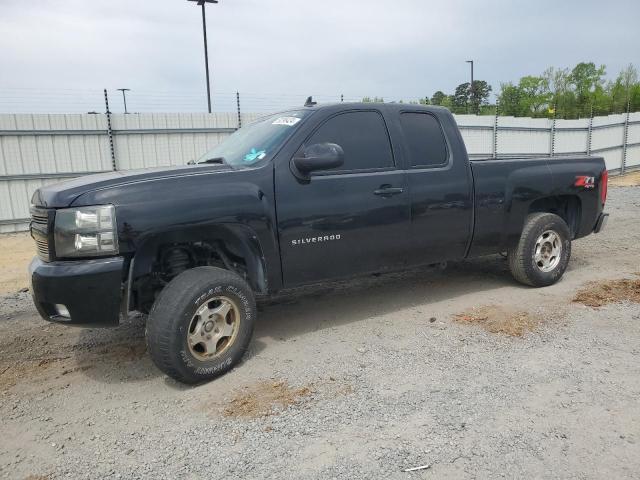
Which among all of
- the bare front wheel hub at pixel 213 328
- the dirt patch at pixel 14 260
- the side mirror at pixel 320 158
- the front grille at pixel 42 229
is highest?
the side mirror at pixel 320 158

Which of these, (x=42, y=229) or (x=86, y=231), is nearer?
(x=86, y=231)

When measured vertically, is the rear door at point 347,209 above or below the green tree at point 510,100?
below

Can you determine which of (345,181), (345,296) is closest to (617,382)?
(345,181)

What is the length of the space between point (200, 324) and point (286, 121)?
1.85m

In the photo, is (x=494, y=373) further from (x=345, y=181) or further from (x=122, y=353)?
(x=122, y=353)

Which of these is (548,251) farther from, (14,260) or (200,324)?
(14,260)

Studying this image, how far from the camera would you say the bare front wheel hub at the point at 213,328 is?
3.41 meters

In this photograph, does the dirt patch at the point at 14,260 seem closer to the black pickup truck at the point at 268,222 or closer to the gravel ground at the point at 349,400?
the gravel ground at the point at 349,400

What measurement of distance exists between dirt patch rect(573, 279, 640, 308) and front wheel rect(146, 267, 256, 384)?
3.43 metres

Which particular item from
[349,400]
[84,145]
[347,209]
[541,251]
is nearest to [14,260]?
[84,145]

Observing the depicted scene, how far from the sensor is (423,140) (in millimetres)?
4648

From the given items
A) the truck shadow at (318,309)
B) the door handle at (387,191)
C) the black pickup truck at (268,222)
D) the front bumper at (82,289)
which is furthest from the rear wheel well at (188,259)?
the door handle at (387,191)

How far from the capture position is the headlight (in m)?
3.13

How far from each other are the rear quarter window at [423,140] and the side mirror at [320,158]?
0.98 meters
